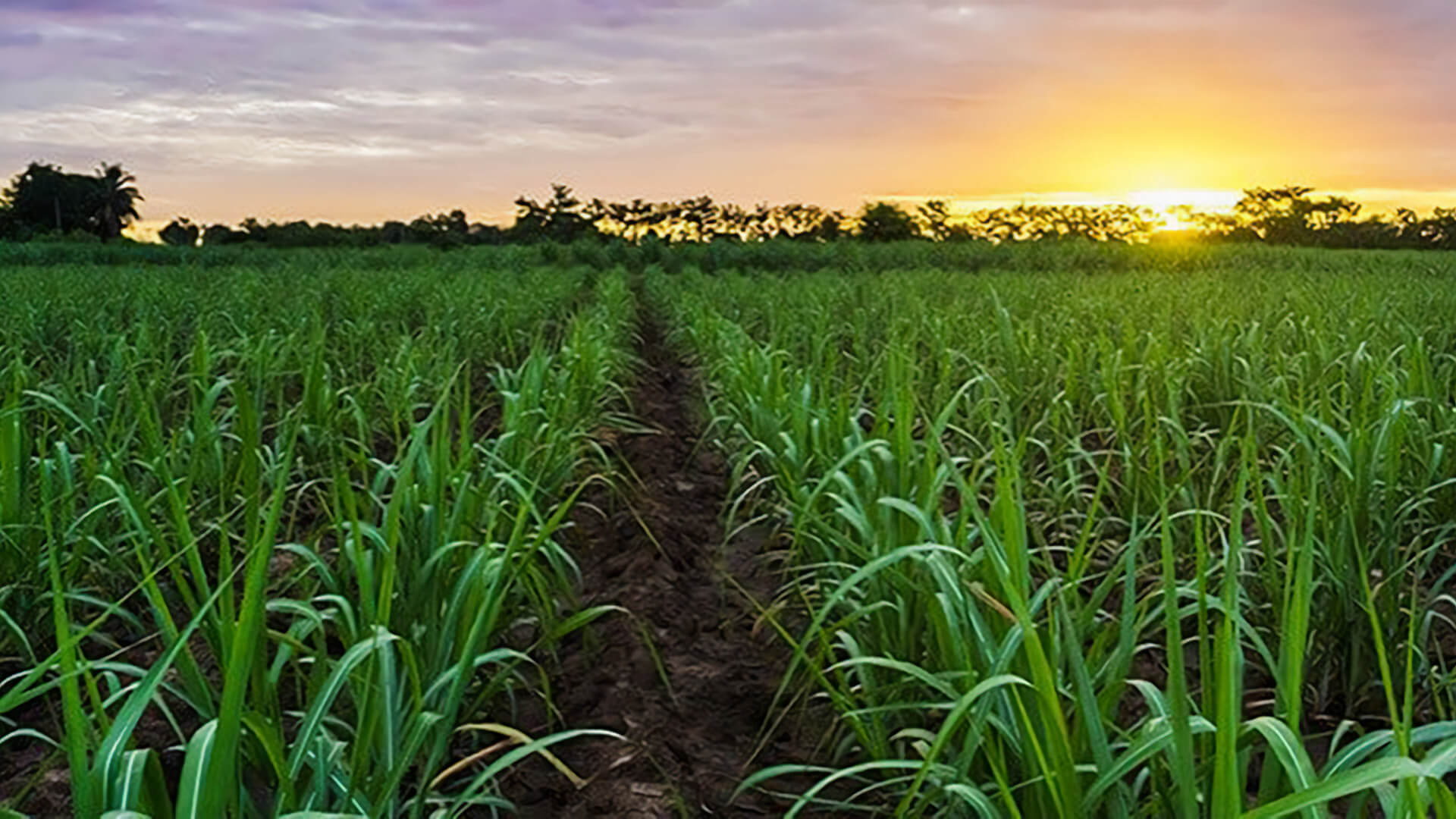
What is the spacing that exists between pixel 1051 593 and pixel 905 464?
75cm

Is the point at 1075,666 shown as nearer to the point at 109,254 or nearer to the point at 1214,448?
the point at 1214,448

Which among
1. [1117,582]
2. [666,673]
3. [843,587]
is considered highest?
[843,587]

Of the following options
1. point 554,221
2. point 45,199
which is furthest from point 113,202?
point 554,221

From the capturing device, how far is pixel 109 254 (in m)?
35.3

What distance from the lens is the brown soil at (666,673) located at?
2348mm

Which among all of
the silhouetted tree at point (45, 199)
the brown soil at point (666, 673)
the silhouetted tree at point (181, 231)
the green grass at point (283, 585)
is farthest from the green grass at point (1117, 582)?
the silhouetted tree at point (45, 199)

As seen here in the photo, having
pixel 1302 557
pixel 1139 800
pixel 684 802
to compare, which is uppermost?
pixel 1302 557

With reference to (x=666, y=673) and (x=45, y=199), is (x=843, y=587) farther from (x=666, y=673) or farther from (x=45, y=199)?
(x=45, y=199)

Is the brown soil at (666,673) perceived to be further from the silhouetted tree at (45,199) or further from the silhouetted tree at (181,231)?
the silhouetted tree at (45,199)

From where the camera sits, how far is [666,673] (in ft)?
9.76

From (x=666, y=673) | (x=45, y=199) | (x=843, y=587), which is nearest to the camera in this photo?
(x=843, y=587)

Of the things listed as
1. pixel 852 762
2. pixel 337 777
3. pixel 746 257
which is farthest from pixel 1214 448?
pixel 746 257

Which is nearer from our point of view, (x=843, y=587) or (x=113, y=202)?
(x=843, y=587)

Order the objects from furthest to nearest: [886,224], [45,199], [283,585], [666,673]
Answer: [45,199] → [886,224] → [283,585] → [666,673]
